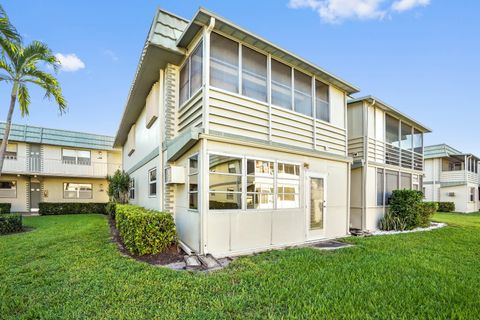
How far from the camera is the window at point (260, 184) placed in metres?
6.24

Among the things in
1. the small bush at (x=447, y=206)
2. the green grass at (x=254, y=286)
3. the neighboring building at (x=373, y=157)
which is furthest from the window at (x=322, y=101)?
the small bush at (x=447, y=206)

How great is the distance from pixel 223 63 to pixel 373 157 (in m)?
7.86

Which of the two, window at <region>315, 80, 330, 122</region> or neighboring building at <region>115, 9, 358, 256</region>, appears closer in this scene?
neighboring building at <region>115, 9, 358, 256</region>

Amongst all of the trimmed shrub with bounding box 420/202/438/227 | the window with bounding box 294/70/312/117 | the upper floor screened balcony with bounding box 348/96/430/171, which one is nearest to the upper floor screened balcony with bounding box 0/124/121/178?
the window with bounding box 294/70/312/117

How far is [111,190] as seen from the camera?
15.0 meters

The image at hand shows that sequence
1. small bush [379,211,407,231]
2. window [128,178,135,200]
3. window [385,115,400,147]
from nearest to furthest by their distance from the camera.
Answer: small bush [379,211,407,231] → window [385,115,400,147] → window [128,178,135,200]

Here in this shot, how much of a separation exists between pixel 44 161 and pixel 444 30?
25351 mm

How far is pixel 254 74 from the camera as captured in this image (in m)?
6.77

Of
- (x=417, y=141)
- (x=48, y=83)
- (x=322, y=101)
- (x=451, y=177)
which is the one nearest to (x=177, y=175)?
(x=322, y=101)

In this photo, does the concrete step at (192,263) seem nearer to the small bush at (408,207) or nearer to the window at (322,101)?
the window at (322,101)

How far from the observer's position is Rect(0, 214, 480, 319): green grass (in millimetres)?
3168

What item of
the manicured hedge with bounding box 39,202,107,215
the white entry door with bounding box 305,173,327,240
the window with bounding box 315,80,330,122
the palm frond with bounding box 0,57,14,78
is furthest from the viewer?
the manicured hedge with bounding box 39,202,107,215

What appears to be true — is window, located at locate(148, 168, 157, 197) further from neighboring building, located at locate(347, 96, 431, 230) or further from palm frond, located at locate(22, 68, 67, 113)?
neighboring building, located at locate(347, 96, 431, 230)

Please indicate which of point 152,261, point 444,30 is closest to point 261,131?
point 152,261
